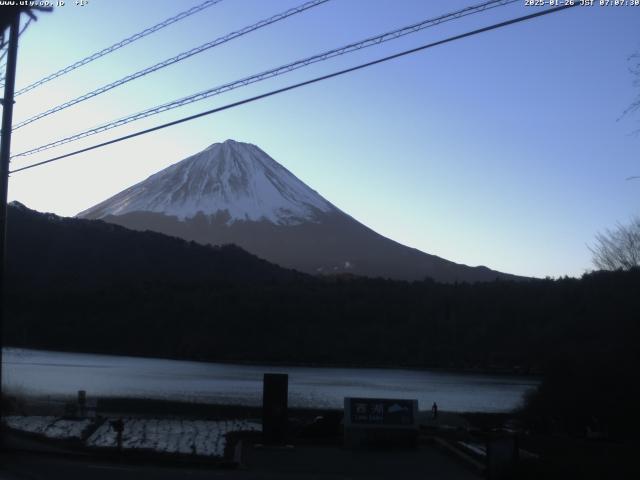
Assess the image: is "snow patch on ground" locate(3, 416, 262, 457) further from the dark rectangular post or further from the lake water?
the lake water

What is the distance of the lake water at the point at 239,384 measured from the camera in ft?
143

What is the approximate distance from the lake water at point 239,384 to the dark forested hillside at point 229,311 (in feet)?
15.5

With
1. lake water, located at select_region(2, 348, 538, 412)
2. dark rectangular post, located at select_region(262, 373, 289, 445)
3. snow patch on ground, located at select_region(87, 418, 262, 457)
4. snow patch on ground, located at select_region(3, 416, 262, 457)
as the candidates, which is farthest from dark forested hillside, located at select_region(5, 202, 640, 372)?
dark rectangular post, located at select_region(262, 373, 289, 445)

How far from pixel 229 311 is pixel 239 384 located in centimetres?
3305

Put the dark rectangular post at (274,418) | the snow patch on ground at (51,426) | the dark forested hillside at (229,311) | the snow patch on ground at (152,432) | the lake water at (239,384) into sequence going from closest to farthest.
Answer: the snow patch on ground at (152,432)
the dark rectangular post at (274,418)
the snow patch on ground at (51,426)
the lake water at (239,384)
the dark forested hillside at (229,311)

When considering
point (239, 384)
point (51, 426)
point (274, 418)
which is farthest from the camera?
point (239, 384)

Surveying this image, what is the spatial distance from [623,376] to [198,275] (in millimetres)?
74002

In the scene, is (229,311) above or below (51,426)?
above

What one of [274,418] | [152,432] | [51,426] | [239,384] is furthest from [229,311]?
[274,418]

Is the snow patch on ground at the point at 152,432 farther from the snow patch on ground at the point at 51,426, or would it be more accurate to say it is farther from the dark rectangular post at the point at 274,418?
the dark rectangular post at the point at 274,418

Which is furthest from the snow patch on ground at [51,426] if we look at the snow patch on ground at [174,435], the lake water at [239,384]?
the lake water at [239,384]

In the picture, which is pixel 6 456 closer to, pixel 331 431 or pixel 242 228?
pixel 331 431

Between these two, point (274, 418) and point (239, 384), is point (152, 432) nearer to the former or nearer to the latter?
point (274, 418)

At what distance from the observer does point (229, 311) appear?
3393 inches
